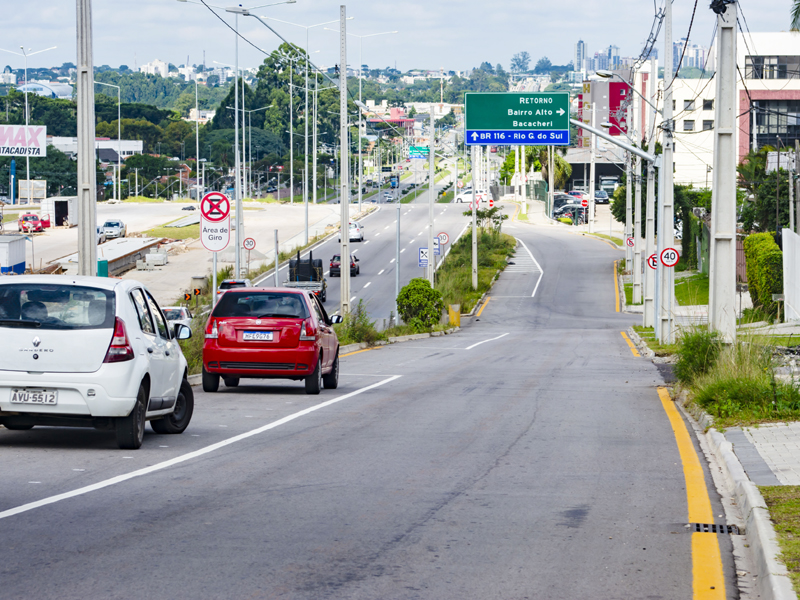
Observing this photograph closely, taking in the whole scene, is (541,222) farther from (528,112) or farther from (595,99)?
(528,112)

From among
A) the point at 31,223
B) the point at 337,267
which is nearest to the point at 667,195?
the point at 337,267

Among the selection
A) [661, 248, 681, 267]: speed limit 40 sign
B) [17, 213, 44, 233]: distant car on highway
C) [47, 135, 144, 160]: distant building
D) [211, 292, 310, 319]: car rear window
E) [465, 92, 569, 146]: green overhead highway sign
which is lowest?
[211, 292, 310, 319]: car rear window

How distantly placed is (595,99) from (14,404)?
138515mm

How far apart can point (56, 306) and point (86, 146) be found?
A: 6587mm

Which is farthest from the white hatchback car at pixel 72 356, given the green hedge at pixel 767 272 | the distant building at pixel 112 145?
the distant building at pixel 112 145

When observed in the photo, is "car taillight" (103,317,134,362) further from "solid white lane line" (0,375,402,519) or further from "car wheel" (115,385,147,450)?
"solid white lane line" (0,375,402,519)

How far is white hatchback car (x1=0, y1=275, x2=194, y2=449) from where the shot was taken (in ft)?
32.0

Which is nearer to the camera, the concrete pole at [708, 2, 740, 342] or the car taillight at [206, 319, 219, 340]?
the concrete pole at [708, 2, 740, 342]

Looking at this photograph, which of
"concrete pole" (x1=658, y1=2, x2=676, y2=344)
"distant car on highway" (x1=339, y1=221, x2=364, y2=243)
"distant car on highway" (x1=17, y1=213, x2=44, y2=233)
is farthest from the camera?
"distant car on highway" (x1=339, y1=221, x2=364, y2=243)

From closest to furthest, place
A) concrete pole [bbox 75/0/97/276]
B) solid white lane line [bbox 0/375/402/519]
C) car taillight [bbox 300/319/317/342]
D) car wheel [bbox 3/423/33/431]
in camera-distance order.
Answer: solid white lane line [bbox 0/375/402/519]
car wheel [bbox 3/423/33/431]
concrete pole [bbox 75/0/97/276]
car taillight [bbox 300/319/317/342]

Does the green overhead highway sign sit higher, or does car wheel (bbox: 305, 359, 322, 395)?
the green overhead highway sign

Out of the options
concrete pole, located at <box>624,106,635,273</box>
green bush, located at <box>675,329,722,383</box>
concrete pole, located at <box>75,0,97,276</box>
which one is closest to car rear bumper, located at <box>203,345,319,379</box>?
concrete pole, located at <box>75,0,97,276</box>

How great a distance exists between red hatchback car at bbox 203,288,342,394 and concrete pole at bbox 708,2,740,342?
620cm

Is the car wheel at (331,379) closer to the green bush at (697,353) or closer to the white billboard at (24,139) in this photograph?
the green bush at (697,353)
